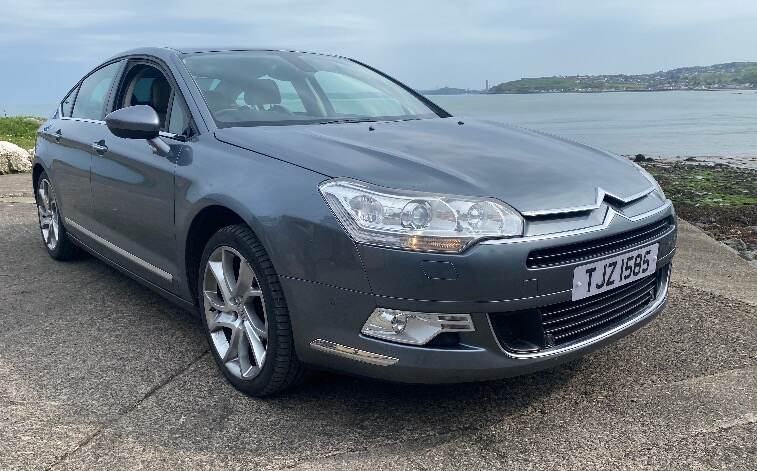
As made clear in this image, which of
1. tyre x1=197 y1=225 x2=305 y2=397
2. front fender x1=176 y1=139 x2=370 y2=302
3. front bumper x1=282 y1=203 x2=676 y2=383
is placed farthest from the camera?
tyre x1=197 y1=225 x2=305 y2=397

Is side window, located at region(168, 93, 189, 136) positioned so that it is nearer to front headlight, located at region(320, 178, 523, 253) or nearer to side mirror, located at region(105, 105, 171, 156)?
side mirror, located at region(105, 105, 171, 156)

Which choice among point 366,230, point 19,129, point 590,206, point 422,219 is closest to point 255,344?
point 366,230

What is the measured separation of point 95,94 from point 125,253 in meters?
1.30

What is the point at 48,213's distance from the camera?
5.37m

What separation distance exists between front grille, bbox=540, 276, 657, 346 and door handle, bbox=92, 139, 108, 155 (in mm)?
2626

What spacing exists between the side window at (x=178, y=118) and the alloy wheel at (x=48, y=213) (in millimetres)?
1982

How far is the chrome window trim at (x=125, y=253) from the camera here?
3.46 meters

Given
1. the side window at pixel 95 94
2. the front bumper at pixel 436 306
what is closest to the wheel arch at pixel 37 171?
the side window at pixel 95 94

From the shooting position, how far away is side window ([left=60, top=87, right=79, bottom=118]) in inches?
193

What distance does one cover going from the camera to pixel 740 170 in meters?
15.9

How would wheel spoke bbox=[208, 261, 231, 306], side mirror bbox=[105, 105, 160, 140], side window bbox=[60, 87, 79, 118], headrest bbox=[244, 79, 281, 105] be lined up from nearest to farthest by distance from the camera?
wheel spoke bbox=[208, 261, 231, 306] < side mirror bbox=[105, 105, 160, 140] < headrest bbox=[244, 79, 281, 105] < side window bbox=[60, 87, 79, 118]

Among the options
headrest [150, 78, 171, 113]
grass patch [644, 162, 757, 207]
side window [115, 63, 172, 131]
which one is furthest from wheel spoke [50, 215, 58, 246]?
grass patch [644, 162, 757, 207]

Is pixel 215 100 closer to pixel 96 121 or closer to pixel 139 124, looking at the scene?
pixel 139 124

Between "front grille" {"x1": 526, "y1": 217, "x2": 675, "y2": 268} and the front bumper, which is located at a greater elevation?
"front grille" {"x1": 526, "y1": 217, "x2": 675, "y2": 268}
